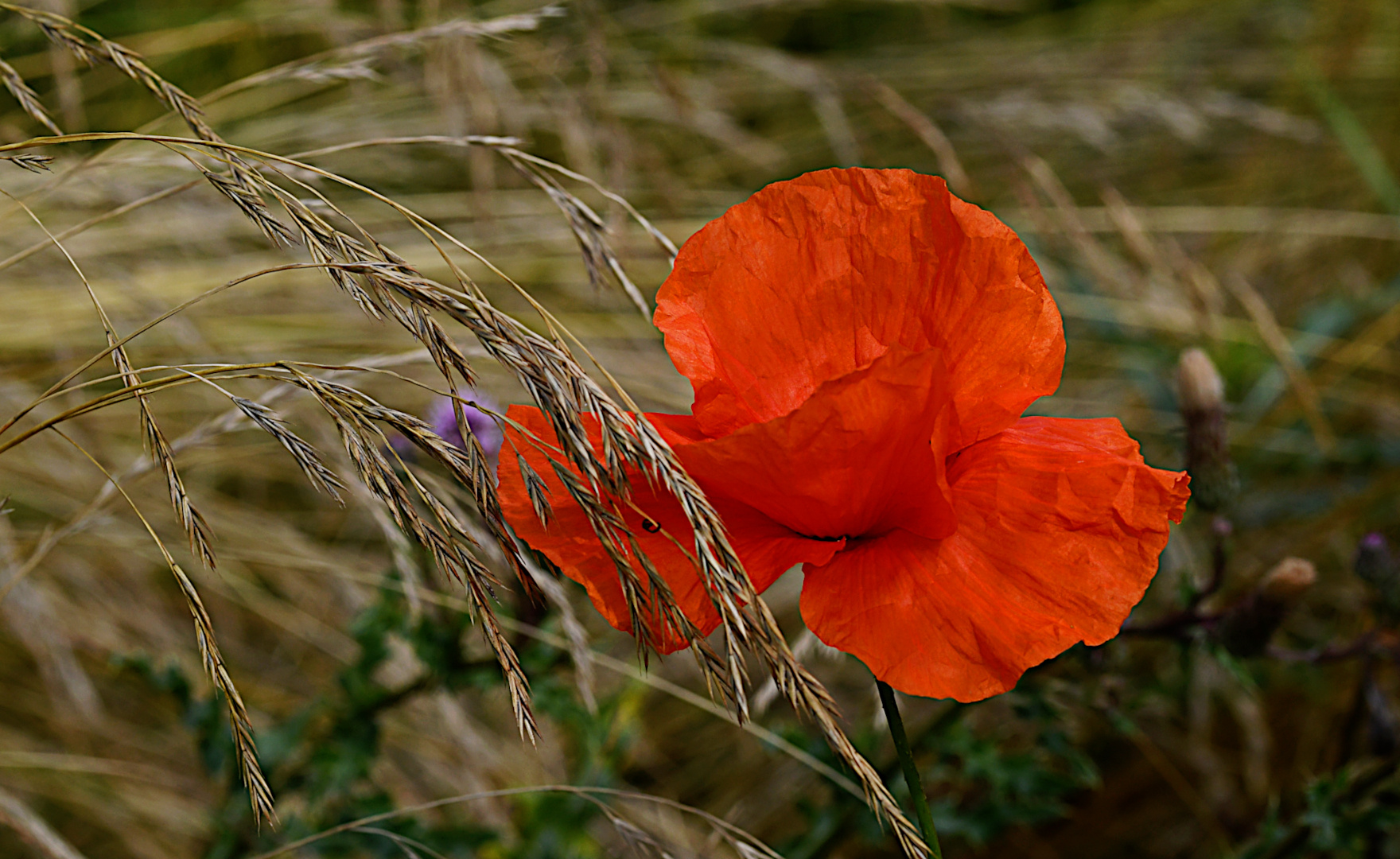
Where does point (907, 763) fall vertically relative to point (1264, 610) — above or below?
above

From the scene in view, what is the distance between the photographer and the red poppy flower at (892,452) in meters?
0.59

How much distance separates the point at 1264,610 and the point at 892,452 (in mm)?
658

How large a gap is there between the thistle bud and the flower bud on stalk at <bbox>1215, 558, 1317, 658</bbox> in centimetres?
12

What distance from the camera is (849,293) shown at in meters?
0.70

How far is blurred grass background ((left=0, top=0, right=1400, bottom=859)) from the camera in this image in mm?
1232

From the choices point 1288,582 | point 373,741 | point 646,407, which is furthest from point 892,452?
point 646,407

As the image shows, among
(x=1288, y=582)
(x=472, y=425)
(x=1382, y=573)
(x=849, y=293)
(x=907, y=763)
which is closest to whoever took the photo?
(x=907, y=763)

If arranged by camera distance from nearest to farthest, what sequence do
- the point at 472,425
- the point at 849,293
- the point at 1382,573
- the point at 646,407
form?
the point at 849,293, the point at 1382,573, the point at 472,425, the point at 646,407

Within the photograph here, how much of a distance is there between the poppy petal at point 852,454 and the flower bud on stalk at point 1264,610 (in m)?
0.59

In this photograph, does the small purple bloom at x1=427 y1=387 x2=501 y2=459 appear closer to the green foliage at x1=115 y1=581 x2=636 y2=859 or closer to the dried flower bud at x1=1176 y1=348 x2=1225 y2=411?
the green foliage at x1=115 y1=581 x2=636 y2=859

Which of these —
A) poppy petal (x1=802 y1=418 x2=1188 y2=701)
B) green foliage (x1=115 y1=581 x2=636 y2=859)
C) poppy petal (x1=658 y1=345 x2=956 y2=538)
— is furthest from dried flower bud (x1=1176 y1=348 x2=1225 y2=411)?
green foliage (x1=115 y1=581 x2=636 y2=859)

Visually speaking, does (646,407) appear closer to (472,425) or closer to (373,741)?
(472,425)

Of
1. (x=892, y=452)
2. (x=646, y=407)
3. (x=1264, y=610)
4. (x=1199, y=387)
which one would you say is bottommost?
(x=646, y=407)

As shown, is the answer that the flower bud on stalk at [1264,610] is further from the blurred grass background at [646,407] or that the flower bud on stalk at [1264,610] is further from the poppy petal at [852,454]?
the poppy petal at [852,454]
